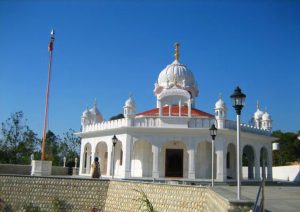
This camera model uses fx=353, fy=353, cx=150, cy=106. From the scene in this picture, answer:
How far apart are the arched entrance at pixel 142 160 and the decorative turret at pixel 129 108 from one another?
2.68m

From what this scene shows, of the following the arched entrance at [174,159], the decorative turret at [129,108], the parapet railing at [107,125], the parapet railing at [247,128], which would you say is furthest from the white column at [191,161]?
the parapet railing at [107,125]

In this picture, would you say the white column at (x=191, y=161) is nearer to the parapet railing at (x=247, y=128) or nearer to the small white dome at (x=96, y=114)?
the parapet railing at (x=247, y=128)

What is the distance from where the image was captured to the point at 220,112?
2730cm

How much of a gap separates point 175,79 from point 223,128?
24.8 ft

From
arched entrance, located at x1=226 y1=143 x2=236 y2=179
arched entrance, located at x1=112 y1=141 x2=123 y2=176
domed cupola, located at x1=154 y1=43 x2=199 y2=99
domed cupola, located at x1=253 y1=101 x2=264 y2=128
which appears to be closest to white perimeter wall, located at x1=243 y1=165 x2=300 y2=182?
domed cupola, located at x1=253 y1=101 x2=264 y2=128

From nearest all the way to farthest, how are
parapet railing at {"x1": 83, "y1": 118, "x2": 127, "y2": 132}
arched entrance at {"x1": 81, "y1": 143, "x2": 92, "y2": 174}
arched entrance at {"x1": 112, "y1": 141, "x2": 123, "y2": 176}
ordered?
parapet railing at {"x1": 83, "y1": 118, "x2": 127, "y2": 132}
arched entrance at {"x1": 112, "y1": 141, "x2": 123, "y2": 176}
arched entrance at {"x1": 81, "y1": 143, "x2": 92, "y2": 174}

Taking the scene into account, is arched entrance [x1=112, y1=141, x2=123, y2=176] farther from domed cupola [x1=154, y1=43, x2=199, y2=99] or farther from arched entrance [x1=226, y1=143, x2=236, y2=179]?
arched entrance [x1=226, y1=143, x2=236, y2=179]

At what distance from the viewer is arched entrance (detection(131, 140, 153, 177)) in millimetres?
28641

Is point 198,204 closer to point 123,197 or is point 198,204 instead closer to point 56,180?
point 123,197

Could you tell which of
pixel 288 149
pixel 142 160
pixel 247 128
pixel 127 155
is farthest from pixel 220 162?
pixel 288 149

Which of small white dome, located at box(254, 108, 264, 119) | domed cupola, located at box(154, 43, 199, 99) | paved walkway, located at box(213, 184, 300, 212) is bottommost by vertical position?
paved walkway, located at box(213, 184, 300, 212)

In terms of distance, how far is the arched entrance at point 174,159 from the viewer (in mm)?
27922

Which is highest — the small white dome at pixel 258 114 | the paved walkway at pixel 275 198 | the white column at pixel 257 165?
the small white dome at pixel 258 114

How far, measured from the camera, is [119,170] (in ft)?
99.7
